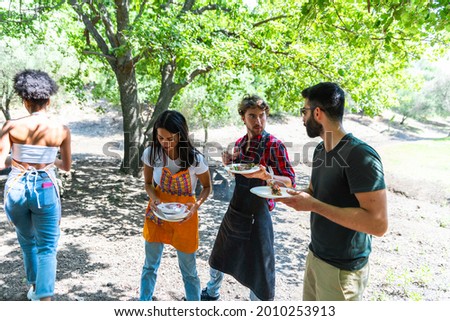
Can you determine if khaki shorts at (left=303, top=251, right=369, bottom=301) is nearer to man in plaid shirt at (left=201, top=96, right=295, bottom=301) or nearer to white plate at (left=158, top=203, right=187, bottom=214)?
man in plaid shirt at (left=201, top=96, right=295, bottom=301)

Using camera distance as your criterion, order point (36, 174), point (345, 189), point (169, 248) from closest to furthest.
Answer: point (345, 189), point (36, 174), point (169, 248)

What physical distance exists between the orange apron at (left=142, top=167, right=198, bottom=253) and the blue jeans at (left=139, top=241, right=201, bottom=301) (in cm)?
7

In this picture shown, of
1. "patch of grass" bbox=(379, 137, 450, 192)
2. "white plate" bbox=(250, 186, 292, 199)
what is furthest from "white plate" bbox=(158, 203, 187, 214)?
"patch of grass" bbox=(379, 137, 450, 192)

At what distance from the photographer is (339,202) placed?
192 centimetres

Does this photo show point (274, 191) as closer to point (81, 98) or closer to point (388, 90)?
point (388, 90)

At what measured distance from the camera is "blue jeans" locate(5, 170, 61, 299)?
269cm

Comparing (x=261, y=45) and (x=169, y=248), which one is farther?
(x=261, y=45)

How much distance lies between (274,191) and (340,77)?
18.5 feet

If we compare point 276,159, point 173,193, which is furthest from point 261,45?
point 173,193

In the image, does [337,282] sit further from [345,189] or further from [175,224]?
[175,224]

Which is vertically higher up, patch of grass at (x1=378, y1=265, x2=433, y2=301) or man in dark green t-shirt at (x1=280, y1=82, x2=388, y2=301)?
man in dark green t-shirt at (x1=280, y1=82, x2=388, y2=301)

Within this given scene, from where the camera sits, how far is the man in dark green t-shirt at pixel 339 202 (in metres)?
1.73

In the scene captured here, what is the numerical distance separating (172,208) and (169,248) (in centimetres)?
245

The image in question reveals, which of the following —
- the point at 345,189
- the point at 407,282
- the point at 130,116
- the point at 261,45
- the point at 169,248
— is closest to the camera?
the point at 345,189
